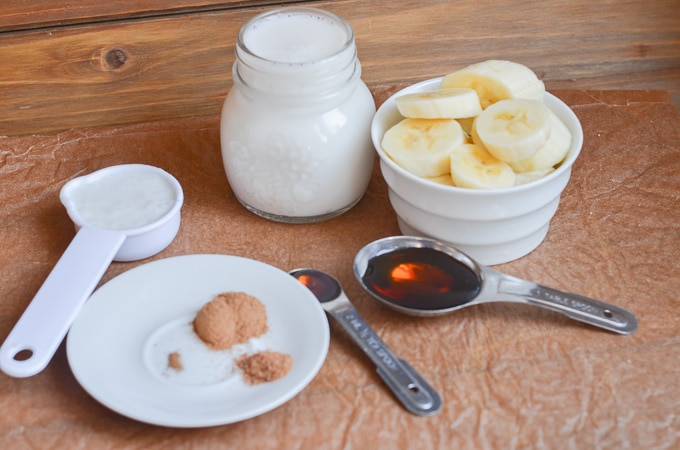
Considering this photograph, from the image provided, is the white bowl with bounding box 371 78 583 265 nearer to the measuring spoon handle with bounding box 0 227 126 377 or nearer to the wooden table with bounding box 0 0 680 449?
the wooden table with bounding box 0 0 680 449

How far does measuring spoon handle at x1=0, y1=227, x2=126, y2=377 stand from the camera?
839 mm

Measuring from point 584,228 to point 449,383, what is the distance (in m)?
0.33

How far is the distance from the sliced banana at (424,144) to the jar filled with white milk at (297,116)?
70 mm

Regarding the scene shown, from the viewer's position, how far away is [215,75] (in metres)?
1.29

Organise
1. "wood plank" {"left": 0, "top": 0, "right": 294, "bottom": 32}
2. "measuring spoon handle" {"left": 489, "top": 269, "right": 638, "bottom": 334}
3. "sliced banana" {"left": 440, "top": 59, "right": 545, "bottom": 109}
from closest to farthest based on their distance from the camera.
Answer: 1. "measuring spoon handle" {"left": 489, "top": 269, "right": 638, "bottom": 334}
2. "sliced banana" {"left": 440, "top": 59, "right": 545, "bottom": 109}
3. "wood plank" {"left": 0, "top": 0, "right": 294, "bottom": 32}

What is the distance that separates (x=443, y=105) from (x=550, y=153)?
13cm

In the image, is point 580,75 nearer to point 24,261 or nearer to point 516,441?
point 516,441

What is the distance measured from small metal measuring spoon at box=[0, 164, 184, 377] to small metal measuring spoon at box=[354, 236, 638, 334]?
0.25 metres

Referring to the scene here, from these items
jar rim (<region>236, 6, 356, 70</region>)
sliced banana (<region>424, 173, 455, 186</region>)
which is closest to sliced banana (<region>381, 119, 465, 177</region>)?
sliced banana (<region>424, 173, 455, 186</region>)

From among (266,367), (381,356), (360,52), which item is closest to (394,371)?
(381,356)

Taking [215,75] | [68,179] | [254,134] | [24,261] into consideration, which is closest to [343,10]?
[215,75]

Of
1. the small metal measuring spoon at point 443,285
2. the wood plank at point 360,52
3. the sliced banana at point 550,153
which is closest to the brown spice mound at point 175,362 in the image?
the small metal measuring spoon at point 443,285

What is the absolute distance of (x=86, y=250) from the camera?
3.12ft

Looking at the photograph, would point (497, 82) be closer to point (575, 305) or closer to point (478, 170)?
point (478, 170)
